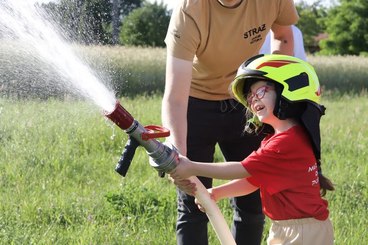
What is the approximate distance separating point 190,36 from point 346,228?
2267 mm

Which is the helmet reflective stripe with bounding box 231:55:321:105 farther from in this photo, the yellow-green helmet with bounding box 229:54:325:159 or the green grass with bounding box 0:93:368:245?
the green grass with bounding box 0:93:368:245

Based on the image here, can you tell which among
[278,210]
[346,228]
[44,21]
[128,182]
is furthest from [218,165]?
[128,182]

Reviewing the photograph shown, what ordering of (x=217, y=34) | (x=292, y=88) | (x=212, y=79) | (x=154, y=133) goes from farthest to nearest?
(x=212, y=79)
(x=217, y=34)
(x=292, y=88)
(x=154, y=133)

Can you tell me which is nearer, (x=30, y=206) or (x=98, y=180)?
(x=30, y=206)

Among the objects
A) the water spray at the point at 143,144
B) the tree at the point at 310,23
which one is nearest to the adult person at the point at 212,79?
the water spray at the point at 143,144

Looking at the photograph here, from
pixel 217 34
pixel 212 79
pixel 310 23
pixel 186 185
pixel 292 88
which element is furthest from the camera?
pixel 310 23

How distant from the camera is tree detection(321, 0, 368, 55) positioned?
5522 cm

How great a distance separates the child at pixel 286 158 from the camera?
2926 mm

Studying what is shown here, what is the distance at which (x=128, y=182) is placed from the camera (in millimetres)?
5758

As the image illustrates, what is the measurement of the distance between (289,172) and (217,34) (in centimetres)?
81

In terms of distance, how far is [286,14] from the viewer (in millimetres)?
3646

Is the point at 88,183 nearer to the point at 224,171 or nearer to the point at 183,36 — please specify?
the point at 183,36

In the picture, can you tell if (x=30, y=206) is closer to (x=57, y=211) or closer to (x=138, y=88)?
(x=57, y=211)

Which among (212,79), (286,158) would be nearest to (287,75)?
(286,158)
